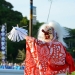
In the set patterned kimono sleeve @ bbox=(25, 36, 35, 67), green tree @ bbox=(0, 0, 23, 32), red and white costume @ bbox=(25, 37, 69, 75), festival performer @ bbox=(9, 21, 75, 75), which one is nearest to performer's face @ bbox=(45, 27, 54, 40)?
festival performer @ bbox=(9, 21, 75, 75)

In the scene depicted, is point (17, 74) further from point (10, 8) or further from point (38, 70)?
point (10, 8)

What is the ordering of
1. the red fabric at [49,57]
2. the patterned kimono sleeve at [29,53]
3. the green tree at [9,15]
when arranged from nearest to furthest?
the red fabric at [49,57], the patterned kimono sleeve at [29,53], the green tree at [9,15]

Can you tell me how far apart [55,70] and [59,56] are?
0.19m

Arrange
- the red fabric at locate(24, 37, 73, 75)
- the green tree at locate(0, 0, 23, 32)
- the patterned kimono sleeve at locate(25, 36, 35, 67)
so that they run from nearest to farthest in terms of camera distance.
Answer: the red fabric at locate(24, 37, 73, 75) → the patterned kimono sleeve at locate(25, 36, 35, 67) → the green tree at locate(0, 0, 23, 32)

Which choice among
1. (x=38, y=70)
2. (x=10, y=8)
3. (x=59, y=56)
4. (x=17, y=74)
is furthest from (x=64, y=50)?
(x=10, y=8)

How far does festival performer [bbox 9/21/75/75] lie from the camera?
489cm

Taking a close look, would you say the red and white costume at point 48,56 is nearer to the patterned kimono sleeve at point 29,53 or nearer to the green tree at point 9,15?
the patterned kimono sleeve at point 29,53

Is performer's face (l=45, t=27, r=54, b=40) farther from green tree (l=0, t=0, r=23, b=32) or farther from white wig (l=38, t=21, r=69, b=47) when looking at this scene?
green tree (l=0, t=0, r=23, b=32)

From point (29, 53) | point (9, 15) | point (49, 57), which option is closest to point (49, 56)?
point (49, 57)

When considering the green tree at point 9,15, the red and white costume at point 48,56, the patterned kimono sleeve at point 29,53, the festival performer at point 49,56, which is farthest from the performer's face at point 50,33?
the green tree at point 9,15

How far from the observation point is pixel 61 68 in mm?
4906

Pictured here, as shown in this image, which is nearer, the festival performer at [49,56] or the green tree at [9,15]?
the festival performer at [49,56]

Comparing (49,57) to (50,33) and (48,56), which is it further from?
(50,33)

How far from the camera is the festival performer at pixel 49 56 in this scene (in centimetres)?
489
